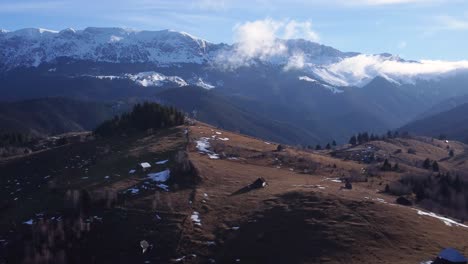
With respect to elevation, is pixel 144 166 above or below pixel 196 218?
above

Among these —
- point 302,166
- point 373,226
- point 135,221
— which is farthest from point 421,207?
point 135,221

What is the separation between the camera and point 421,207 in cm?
10888

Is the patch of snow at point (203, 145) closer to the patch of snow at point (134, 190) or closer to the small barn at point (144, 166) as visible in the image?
the small barn at point (144, 166)

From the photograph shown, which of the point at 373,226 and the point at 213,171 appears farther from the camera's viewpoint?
the point at 213,171

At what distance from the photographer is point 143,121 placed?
187000 millimetres

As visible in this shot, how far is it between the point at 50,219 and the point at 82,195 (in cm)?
845

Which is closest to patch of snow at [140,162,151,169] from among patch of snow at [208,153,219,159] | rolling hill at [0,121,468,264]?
rolling hill at [0,121,468,264]

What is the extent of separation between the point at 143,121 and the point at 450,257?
131 meters

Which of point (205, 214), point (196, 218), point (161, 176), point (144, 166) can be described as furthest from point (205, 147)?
point (196, 218)

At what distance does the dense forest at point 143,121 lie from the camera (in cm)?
18512

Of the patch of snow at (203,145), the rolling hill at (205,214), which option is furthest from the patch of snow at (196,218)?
the patch of snow at (203,145)

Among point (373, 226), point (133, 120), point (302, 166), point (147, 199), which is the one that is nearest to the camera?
point (373, 226)

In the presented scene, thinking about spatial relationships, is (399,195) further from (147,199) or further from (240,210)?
(147,199)

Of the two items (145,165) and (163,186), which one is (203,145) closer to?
(145,165)
